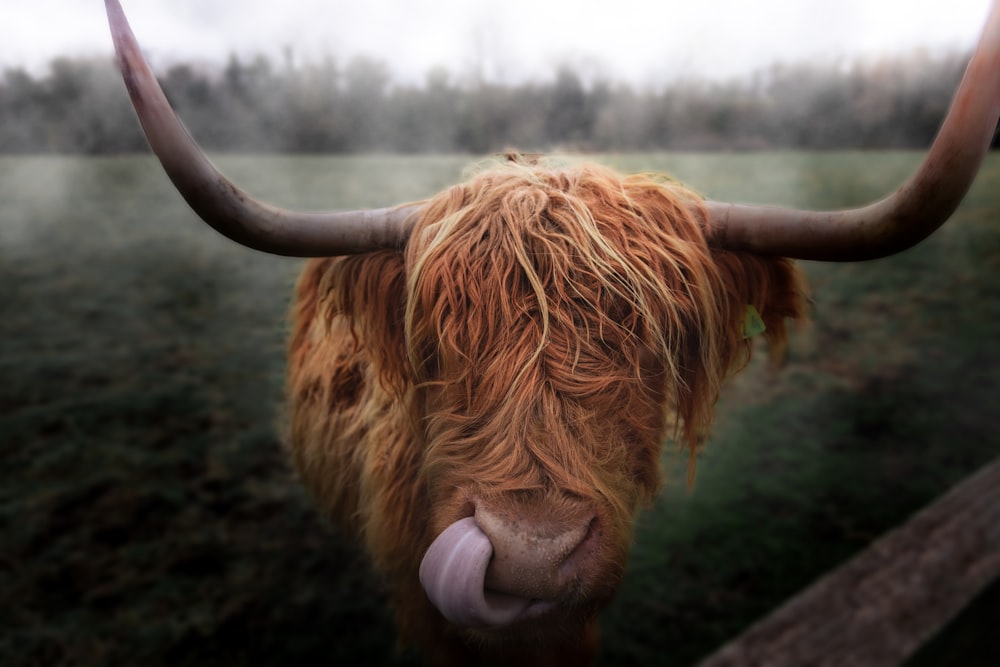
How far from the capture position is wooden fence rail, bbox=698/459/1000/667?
7.07ft

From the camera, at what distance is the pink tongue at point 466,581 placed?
3.49ft

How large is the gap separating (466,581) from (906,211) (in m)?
1.13

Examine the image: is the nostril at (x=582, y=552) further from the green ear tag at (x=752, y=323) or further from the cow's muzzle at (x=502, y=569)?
the green ear tag at (x=752, y=323)

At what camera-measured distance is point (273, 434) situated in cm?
400

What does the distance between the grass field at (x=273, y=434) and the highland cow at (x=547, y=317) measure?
1337mm

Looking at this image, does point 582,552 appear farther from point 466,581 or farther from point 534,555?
point 466,581

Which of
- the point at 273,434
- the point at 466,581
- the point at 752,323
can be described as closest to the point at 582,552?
the point at 466,581

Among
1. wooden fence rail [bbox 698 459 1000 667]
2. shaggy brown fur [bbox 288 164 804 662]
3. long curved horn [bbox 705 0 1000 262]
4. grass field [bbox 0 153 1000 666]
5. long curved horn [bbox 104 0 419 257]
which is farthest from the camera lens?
grass field [bbox 0 153 1000 666]

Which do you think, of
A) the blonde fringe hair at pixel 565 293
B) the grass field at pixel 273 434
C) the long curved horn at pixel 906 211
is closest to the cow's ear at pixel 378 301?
the blonde fringe hair at pixel 565 293

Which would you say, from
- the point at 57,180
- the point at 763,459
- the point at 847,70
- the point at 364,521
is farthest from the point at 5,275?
the point at 847,70

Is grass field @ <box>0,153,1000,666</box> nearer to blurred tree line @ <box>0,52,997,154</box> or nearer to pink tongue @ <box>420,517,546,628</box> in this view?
blurred tree line @ <box>0,52,997,154</box>

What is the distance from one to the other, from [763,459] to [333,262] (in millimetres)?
3521

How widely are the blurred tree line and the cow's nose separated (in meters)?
2.61

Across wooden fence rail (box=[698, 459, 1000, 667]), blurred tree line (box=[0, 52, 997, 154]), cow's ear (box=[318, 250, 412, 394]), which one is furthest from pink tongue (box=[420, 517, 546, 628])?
blurred tree line (box=[0, 52, 997, 154])
